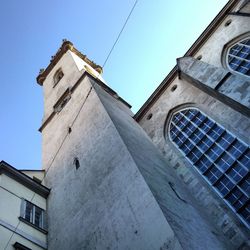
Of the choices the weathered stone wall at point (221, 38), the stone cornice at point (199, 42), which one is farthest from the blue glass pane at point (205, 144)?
the stone cornice at point (199, 42)

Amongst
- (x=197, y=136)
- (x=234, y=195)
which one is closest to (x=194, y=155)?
(x=197, y=136)

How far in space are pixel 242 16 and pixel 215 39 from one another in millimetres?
1542

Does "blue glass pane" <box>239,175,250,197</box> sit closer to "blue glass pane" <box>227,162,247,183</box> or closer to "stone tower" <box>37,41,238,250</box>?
"blue glass pane" <box>227,162,247,183</box>

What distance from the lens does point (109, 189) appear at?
11438mm

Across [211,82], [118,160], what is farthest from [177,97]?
[118,160]

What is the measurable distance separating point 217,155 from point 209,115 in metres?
2.00

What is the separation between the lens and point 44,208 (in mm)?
14945

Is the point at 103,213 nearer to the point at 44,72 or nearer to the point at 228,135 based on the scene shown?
the point at 228,135

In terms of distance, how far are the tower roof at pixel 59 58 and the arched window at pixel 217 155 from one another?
45.7ft

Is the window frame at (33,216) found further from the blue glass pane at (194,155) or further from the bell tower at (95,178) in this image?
the blue glass pane at (194,155)

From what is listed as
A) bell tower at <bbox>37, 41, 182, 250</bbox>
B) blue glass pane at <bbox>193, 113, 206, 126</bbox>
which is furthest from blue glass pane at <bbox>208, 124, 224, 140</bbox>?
bell tower at <bbox>37, 41, 182, 250</bbox>

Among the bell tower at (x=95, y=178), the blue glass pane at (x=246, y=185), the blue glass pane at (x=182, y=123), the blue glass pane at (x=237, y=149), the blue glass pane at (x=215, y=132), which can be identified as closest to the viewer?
the bell tower at (x=95, y=178)

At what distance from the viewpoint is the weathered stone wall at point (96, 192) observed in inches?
364

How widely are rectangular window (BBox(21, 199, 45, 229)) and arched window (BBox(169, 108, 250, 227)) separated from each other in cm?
587
